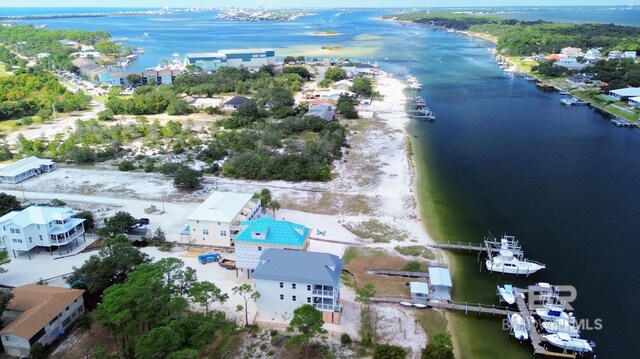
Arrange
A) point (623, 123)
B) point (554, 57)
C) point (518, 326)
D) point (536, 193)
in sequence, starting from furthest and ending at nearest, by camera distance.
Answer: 1. point (554, 57)
2. point (623, 123)
3. point (536, 193)
4. point (518, 326)

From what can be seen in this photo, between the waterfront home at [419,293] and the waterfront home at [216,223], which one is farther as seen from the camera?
the waterfront home at [216,223]

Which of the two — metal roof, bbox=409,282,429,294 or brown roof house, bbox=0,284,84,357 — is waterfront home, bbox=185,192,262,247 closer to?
brown roof house, bbox=0,284,84,357

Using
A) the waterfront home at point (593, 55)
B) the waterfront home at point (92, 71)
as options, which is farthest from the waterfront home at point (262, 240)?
the waterfront home at point (593, 55)

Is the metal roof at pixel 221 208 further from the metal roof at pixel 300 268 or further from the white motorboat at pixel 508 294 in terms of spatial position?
the white motorboat at pixel 508 294

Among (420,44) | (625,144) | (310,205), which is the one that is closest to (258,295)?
(310,205)

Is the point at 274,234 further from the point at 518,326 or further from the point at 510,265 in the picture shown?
the point at 510,265

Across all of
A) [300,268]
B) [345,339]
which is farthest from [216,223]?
[345,339]

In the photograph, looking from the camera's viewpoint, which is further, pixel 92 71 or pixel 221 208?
pixel 92 71

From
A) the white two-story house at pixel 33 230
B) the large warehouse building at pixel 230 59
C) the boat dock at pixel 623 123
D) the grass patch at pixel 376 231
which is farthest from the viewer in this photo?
the large warehouse building at pixel 230 59

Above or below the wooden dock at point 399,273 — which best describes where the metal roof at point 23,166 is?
above
